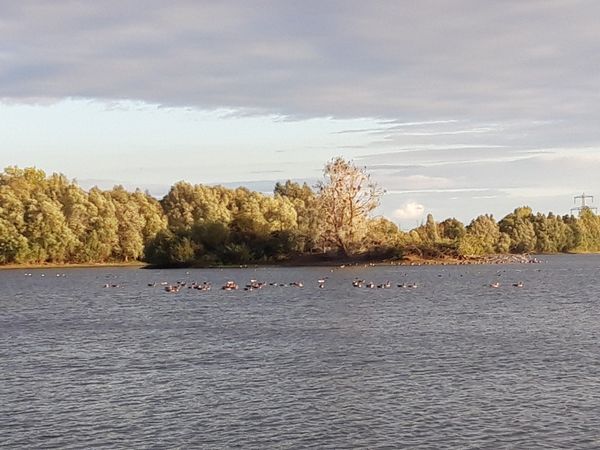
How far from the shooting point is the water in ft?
89.9

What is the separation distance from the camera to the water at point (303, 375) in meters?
27.4

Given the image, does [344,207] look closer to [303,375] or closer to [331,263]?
[331,263]

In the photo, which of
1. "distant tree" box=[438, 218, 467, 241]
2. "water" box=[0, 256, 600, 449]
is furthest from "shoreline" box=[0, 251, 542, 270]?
"water" box=[0, 256, 600, 449]

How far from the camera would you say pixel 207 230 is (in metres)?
143

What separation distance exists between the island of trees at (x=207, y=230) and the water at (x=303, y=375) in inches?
2385

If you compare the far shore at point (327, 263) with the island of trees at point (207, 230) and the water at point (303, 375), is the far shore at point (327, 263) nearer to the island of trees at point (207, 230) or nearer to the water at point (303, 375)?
the island of trees at point (207, 230)

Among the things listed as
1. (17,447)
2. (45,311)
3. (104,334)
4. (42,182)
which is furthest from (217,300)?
(42,182)

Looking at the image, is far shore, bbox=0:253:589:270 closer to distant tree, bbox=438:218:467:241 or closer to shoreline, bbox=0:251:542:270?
shoreline, bbox=0:251:542:270

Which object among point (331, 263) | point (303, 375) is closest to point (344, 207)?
point (331, 263)

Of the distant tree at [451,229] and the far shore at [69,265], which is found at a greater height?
the distant tree at [451,229]

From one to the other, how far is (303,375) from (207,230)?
353ft

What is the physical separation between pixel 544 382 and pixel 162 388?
571 inches

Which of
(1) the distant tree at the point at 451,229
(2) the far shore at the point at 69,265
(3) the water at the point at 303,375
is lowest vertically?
(3) the water at the point at 303,375

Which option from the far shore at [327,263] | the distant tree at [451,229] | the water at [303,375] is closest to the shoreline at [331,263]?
the far shore at [327,263]
